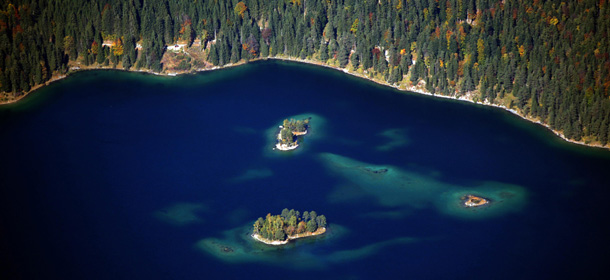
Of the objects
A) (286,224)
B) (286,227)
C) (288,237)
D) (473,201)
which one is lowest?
(288,237)

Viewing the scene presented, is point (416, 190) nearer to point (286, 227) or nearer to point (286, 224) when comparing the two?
point (286, 224)

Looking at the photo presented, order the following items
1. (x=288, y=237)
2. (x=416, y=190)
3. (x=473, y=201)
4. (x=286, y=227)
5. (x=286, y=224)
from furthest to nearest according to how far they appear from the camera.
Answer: (x=416, y=190) < (x=473, y=201) < (x=286, y=224) < (x=286, y=227) < (x=288, y=237)

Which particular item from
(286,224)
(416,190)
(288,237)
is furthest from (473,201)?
(288,237)

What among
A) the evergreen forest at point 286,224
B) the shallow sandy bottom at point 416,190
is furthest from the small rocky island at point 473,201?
the evergreen forest at point 286,224

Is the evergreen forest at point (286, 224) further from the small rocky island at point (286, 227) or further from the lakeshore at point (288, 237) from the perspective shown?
the lakeshore at point (288, 237)

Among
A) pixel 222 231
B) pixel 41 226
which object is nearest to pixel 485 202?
pixel 222 231

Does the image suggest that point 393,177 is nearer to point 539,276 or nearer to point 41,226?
point 539,276
